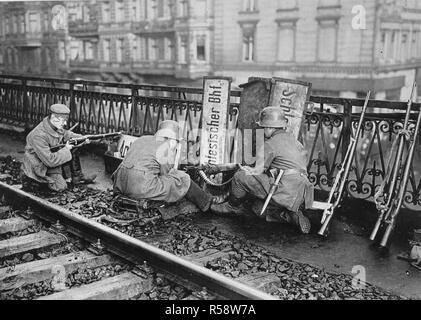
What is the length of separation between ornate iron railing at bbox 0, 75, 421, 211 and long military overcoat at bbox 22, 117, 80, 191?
8.08ft

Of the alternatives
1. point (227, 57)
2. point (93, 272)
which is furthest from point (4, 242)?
point (227, 57)

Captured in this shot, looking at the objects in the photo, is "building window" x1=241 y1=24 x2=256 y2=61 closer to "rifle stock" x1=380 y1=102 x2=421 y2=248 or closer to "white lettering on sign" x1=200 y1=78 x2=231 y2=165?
"white lettering on sign" x1=200 y1=78 x2=231 y2=165

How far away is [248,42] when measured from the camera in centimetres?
1788

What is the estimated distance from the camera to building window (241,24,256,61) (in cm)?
1702

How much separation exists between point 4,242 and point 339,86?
51.9 feet

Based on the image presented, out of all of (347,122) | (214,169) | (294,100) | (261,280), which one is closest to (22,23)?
(214,169)

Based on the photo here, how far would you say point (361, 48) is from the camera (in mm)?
16891

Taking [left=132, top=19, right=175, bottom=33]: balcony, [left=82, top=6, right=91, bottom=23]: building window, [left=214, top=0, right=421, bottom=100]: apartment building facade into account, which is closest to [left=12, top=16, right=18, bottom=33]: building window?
[left=82, top=6, right=91, bottom=23]: building window

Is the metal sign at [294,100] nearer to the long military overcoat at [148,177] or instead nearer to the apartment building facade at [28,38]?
the long military overcoat at [148,177]

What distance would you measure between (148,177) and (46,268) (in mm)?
1951

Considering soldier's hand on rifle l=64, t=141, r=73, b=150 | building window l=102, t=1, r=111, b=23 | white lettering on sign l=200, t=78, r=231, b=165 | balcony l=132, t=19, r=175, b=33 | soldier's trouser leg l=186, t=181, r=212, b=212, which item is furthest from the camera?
building window l=102, t=1, r=111, b=23

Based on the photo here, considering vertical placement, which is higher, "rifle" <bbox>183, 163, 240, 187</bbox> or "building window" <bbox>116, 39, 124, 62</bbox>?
"building window" <bbox>116, 39, 124, 62</bbox>

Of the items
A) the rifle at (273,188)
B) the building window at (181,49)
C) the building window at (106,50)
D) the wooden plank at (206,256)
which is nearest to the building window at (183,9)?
the building window at (181,49)

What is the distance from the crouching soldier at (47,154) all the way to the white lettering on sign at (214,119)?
2302 millimetres
